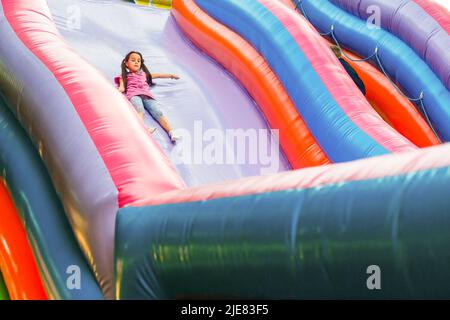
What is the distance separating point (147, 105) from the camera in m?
2.82

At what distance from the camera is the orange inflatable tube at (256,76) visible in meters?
2.64

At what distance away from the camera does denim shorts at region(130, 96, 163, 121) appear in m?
2.76

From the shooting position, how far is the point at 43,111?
194 centimetres

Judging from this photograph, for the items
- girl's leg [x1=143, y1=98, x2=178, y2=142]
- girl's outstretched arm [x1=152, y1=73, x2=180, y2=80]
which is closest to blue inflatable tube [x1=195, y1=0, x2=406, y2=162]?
girl's outstretched arm [x1=152, y1=73, x2=180, y2=80]

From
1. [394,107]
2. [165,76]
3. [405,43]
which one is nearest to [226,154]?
[165,76]

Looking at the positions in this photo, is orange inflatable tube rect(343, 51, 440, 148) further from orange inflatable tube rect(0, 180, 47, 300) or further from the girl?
orange inflatable tube rect(0, 180, 47, 300)

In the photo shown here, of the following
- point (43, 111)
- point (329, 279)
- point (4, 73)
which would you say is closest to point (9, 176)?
point (43, 111)

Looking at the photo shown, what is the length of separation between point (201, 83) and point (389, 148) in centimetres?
117

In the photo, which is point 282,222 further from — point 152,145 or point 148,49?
point 148,49

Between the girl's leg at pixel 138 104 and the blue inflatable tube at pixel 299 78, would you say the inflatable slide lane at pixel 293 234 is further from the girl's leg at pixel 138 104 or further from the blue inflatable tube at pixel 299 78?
the girl's leg at pixel 138 104

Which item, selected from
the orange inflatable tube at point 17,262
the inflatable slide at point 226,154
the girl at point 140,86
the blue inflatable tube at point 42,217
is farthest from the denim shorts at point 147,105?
the orange inflatable tube at point 17,262

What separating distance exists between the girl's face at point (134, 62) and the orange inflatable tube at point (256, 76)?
1.49 feet

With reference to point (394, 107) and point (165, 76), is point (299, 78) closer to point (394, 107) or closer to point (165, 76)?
point (165, 76)

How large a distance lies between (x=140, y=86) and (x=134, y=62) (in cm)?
16
